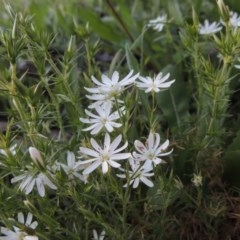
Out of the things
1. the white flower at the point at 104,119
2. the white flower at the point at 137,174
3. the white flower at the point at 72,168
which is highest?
the white flower at the point at 104,119

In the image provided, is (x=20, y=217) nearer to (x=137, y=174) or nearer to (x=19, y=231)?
(x=19, y=231)

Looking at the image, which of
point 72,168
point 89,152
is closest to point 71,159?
point 72,168

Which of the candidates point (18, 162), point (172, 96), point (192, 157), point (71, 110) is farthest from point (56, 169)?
point (172, 96)

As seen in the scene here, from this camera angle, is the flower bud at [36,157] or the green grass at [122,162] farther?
the green grass at [122,162]

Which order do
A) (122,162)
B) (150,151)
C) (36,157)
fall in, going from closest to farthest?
(36,157) < (150,151) < (122,162)

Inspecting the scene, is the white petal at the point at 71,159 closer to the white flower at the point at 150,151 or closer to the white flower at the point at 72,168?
the white flower at the point at 72,168

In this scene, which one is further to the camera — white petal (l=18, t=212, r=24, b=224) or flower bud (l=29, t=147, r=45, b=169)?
white petal (l=18, t=212, r=24, b=224)

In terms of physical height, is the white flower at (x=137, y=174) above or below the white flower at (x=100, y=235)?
above

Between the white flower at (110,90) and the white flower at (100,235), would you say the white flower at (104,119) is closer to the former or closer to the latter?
the white flower at (110,90)

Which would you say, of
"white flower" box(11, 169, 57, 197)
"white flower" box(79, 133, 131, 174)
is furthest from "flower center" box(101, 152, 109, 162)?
"white flower" box(11, 169, 57, 197)

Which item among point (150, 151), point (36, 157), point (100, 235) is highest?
point (36, 157)

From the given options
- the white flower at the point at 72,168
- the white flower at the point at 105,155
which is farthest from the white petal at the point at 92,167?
the white flower at the point at 72,168

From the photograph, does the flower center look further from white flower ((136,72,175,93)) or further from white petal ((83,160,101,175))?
white flower ((136,72,175,93))

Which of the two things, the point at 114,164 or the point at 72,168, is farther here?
the point at 72,168
